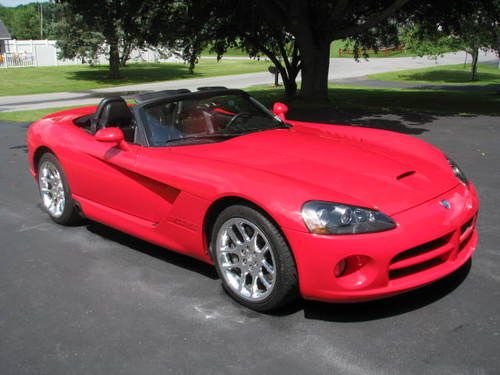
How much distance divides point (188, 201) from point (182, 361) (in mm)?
1167

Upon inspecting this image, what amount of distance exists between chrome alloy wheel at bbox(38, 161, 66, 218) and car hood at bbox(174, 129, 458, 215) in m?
1.71

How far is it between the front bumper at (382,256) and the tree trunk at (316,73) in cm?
1302

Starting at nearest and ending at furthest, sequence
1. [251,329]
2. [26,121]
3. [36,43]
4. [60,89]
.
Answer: [251,329]
[26,121]
[60,89]
[36,43]

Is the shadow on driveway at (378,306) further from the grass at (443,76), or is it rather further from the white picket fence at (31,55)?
the white picket fence at (31,55)

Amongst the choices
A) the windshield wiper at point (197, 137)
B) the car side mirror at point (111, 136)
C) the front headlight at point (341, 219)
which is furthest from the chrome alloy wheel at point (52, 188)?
the front headlight at point (341, 219)

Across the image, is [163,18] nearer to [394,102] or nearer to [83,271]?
[394,102]

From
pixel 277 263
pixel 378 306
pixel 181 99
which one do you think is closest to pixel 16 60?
pixel 181 99

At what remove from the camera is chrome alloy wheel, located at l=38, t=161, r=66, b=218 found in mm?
5512

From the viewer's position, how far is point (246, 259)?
3.72 meters

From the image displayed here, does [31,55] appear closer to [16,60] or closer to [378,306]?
[16,60]

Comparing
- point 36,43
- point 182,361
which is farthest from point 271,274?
point 36,43

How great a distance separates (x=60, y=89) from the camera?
26.5m

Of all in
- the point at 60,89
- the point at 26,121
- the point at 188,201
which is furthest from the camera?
the point at 60,89

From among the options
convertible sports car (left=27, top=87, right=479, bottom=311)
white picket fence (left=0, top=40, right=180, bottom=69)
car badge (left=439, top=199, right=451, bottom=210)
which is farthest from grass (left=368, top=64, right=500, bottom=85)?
car badge (left=439, top=199, right=451, bottom=210)
